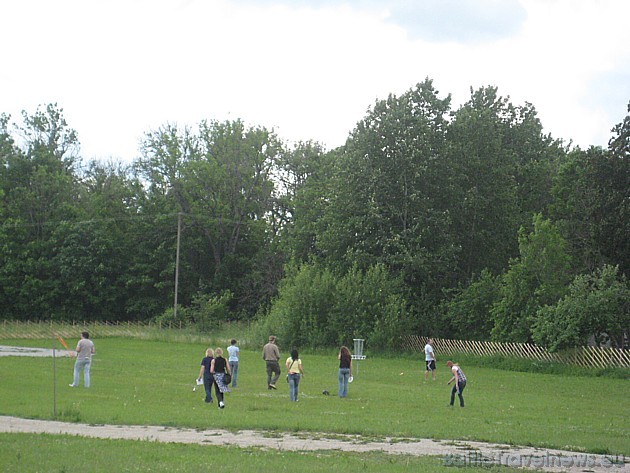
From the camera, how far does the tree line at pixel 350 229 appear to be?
48.8 metres

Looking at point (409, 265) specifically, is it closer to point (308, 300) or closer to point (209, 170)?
point (308, 300)

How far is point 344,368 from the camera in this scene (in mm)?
26703

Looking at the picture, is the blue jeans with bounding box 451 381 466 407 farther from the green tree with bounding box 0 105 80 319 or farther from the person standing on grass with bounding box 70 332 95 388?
the green tree with bounding box 0 105 80 319

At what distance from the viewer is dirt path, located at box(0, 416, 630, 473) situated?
14508 millimetres

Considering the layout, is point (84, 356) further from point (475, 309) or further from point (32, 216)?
Answer: point (32, 216)

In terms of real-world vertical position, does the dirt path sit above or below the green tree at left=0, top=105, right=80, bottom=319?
below

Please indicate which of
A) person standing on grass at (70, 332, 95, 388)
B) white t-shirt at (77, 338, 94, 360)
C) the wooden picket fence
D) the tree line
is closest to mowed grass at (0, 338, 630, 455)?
person standing on grass at (70, 332, 95, 388)

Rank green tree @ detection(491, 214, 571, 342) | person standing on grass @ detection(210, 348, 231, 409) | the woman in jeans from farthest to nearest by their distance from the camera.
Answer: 1. green tree @ detection(491, 214, 571, 342)
2. the woman in jeans
3. person standing on grass @ detection(210, 348, 231, 409)

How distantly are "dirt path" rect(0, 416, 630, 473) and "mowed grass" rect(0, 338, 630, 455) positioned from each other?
79 centimetres

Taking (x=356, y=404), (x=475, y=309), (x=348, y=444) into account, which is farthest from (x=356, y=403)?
(x=475, y=309)

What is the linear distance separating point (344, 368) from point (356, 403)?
1.71 meters

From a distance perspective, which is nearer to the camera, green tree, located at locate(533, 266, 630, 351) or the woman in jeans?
the woman in jeans

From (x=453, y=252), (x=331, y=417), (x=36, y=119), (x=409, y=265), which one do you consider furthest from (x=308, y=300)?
(x=36, y=119)

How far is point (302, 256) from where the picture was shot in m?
71.5
